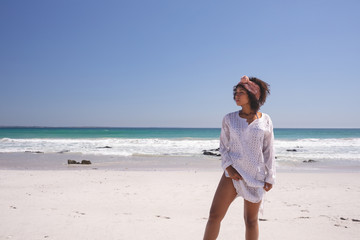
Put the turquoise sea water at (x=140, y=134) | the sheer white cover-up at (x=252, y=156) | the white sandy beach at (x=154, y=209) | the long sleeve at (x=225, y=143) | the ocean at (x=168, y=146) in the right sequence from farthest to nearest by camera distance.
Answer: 1. the turquoise sea water at (x=140, y=134)
2. the ocean at (x=168, y=146)
3. the white sandy beach at (x=154, y=209)
4. the long sleeve at (x=225, y=143)
5. the sheer white cover-up at (x=252, y=156)

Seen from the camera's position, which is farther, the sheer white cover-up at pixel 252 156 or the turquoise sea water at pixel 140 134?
the turquoise sea water at pixel 140 134

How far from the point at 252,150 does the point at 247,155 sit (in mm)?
61

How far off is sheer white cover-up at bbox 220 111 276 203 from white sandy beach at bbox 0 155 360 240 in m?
1.59

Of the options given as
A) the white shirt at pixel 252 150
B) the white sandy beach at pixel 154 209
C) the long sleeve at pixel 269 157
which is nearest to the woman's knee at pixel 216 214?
the white shirt at pixel 252 150

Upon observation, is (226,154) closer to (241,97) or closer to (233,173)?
(233,173)

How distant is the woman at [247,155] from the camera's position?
245cm

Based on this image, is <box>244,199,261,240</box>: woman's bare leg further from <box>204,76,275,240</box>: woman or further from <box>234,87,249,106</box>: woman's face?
<box>234,87,249,106</box>: woman's face

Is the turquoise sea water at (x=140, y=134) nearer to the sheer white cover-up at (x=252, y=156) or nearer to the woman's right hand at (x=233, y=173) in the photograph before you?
the sheer white cover-up at (x=252, y=156)

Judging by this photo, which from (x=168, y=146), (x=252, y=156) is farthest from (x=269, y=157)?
(x=168, y=146)

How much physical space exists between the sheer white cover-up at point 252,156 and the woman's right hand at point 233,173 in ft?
0.09

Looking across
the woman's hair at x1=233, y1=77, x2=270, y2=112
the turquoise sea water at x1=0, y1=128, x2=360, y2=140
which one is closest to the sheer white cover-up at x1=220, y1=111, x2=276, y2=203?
the woman's hair at x1=233, y1=77, x2=270, y2=112

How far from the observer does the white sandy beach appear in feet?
12.6

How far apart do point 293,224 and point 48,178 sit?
21.5 feet

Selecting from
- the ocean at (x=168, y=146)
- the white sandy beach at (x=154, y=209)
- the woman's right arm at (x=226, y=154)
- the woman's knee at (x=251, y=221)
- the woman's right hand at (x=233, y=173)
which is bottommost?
the ocean at (x=168, y=146)
